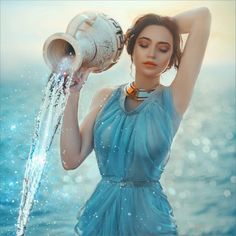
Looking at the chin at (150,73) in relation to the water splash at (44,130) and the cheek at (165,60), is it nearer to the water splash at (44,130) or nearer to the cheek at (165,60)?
the cheek at (165,60)

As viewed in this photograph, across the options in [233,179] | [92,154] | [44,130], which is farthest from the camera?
[233,179]

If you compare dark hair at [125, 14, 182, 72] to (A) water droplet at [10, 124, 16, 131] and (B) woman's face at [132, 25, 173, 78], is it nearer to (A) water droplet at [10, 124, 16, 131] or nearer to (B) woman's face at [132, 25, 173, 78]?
(B) woman's face at [132, 25, 173, 78]

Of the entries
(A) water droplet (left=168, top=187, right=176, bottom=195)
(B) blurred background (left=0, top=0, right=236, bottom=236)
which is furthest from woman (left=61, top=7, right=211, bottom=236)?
(A) water droplet (left=168, top=187, right=176, bottom=195)

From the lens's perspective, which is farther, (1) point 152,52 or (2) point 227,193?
(2) point 227,193

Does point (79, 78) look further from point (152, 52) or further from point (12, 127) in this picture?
A: point (12, 127)

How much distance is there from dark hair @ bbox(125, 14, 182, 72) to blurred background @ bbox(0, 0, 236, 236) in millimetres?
261

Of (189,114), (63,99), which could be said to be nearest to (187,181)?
(189,114)

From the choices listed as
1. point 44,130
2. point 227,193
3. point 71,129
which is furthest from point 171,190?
point 71,129

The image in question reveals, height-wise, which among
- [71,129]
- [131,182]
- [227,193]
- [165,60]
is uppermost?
[165,60]

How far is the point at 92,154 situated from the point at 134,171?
378 mm

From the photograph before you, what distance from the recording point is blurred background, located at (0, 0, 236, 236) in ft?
5.62

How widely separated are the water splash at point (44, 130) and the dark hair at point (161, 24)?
0.15 m

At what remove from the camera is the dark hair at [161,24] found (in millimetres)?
1360

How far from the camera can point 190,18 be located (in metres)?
1.33
